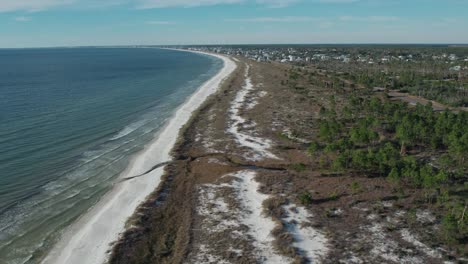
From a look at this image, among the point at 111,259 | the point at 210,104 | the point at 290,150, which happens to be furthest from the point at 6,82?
the point at 111,259

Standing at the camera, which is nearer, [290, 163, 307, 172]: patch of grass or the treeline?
the treeline

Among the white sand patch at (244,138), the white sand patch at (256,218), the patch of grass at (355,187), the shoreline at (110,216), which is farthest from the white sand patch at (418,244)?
the shoreline at (110,216)

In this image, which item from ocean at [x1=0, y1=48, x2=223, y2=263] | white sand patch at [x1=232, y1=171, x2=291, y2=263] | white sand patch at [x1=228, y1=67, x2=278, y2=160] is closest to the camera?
white sand patch at [x1=232, y1=171, x2=291, y2=263]

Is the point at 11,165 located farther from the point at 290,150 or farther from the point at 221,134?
the point at 290,150

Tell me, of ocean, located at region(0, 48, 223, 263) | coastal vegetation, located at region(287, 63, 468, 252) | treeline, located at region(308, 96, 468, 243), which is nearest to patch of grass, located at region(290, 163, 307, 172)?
coastal vegetation, located at region(287, 63, 468, 252)

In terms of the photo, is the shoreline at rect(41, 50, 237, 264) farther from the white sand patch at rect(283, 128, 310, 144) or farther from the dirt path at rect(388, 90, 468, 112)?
the dirt path at rect(388, 90, 468, 112)

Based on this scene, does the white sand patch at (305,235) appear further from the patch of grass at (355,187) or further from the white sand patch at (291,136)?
the white sand patch at (291,136)
